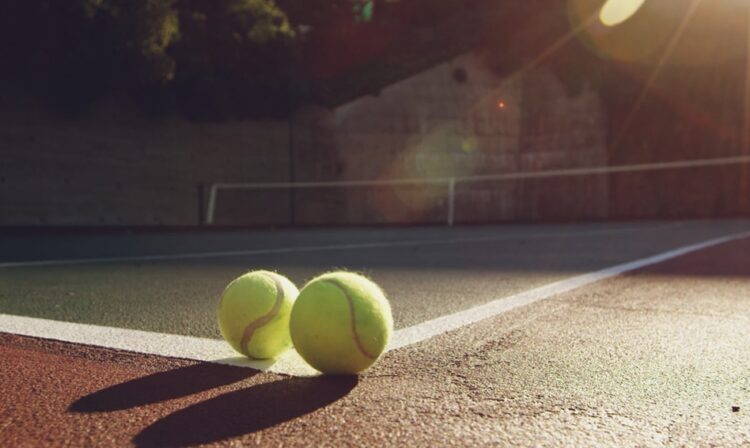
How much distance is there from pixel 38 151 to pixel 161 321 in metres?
14.0

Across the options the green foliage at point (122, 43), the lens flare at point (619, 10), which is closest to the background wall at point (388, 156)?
the green foliage at point (122, 43)

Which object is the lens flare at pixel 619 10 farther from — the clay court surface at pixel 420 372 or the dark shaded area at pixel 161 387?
the dark shaded area at pixel 161 387

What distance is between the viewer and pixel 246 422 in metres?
1.61

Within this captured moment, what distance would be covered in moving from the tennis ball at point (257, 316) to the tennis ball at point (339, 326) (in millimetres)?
210

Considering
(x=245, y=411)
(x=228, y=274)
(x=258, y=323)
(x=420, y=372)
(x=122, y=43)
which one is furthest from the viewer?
(x=122, y=43)

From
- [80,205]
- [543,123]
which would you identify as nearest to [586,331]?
[80,205]

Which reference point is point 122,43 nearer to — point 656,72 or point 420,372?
point 420,372

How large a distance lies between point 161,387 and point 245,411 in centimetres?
37

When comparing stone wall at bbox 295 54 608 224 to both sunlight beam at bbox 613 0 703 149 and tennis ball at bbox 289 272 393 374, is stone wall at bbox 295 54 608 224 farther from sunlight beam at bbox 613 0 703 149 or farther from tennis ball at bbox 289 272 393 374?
tennis ball at bbox 289 272 393 374

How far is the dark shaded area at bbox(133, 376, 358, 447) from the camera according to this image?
1.52 m

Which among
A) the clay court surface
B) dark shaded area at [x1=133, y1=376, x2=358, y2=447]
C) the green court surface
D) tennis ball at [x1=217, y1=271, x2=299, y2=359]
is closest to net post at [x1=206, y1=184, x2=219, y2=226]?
the green court surface

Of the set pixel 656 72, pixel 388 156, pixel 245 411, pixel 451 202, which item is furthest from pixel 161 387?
pixel 656 72

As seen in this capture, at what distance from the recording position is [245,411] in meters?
1.70

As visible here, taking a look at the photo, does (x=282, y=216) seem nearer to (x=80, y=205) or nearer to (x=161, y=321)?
(x=80, y=205)
